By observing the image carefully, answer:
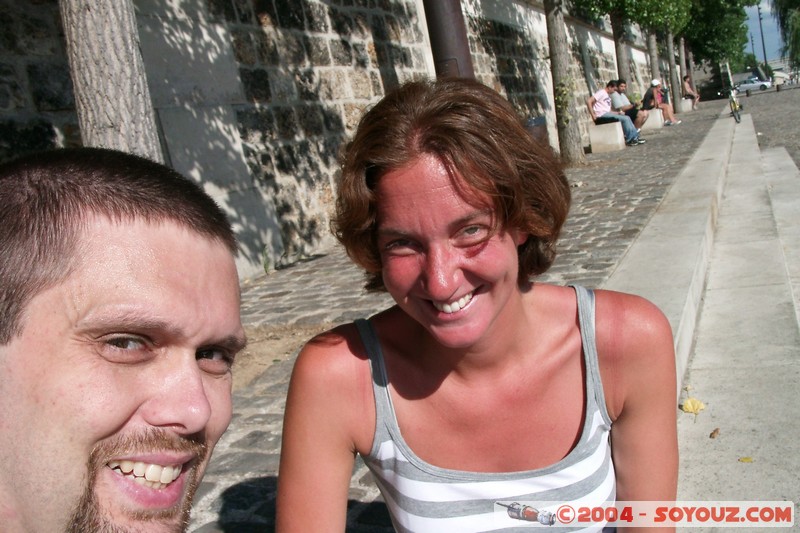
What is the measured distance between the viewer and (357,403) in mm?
1810

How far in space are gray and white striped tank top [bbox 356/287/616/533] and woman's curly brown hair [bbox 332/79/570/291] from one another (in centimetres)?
33

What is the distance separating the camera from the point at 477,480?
172 cm

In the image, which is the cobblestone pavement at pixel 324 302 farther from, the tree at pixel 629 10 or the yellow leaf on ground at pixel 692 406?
the tree at pixel 629 10

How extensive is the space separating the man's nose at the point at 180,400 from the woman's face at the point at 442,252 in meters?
0.69

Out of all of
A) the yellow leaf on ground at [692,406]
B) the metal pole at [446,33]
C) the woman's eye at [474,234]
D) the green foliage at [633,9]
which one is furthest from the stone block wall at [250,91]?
the green foliage at [633,9]

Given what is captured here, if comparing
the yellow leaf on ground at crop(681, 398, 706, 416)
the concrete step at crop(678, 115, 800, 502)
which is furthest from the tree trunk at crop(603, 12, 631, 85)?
the yellow leaf on ground at crop(681, 398, 706, 416)

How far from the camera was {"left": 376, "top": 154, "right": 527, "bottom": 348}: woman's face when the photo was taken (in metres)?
1.66

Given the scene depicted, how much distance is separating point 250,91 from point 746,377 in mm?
5362

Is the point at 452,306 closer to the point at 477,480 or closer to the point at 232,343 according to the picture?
the point at 477,480

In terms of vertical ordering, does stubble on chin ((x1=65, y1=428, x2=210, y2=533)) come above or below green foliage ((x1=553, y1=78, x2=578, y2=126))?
below

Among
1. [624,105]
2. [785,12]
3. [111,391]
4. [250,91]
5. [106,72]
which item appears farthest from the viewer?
[785,12]

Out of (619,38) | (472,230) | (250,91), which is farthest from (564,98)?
(472,230)

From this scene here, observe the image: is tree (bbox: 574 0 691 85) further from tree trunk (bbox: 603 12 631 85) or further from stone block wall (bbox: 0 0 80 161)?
stone block wall (bbox: 0 0 80 161)

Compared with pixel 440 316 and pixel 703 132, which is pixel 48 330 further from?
pixel 703 132
